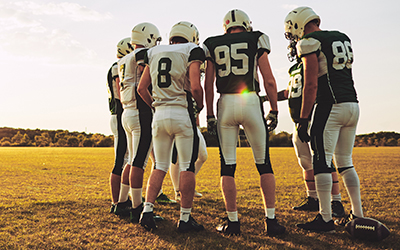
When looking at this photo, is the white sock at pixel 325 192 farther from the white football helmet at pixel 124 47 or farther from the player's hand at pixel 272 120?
the white football helmet at pixel 124 47

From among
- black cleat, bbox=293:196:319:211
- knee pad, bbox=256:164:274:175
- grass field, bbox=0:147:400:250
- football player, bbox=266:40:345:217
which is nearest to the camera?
grass field, bbox=0:147:400:250

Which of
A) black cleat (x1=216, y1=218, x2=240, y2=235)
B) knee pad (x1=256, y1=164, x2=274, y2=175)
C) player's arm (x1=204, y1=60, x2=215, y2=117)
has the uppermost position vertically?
player's arm (x1=204, y1=60, x2=215, y2=117)

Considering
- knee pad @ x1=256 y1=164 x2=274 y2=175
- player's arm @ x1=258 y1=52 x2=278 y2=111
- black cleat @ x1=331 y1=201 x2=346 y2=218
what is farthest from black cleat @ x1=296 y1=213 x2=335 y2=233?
player's arm @ x1=258 y1=52 x2=278 y2=111

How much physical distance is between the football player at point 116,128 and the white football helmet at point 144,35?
2.10ft

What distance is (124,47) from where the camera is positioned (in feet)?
17.4

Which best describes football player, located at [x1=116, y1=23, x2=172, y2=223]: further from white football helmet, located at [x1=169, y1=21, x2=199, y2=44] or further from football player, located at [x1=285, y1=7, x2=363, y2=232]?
football player, located at [x1=285, y1=7, x2=363, y2=232]

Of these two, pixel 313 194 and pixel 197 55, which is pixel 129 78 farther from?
pixel 313 194

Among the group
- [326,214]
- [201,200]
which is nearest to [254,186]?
[201,200]

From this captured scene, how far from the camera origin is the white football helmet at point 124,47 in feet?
17.4

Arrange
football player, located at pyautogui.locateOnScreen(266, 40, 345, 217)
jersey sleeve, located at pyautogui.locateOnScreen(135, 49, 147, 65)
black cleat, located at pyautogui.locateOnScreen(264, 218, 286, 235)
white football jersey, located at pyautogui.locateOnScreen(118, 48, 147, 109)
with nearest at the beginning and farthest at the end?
black cleat, located at pyautogui.locateOnScreen(264, 218, 286, 235) < jersey sleeve, located at pyautogui.locateOnScreen(135, 49, 147, 65) < white football jersey, located at pyautogui.locateOnScreen(118, 48, 147, 109) < football player, located at pyautogui.locateOnScreen(266, 40, 345, 217)

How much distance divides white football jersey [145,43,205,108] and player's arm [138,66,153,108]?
228 millimetres

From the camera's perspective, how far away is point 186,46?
388cm

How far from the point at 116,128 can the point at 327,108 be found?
327cm

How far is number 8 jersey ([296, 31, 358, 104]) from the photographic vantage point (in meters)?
3.78
